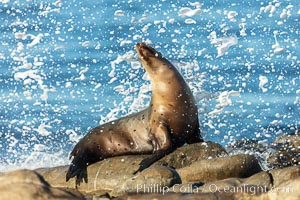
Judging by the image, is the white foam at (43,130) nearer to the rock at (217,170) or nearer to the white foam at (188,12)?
the rock at (217,170)

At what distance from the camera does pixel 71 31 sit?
21.7 metres

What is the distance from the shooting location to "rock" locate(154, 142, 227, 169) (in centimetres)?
1220

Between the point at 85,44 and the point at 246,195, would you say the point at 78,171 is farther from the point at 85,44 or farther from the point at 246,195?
the point at 85,44

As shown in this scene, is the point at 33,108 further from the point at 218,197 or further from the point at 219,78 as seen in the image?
the point at 218,197

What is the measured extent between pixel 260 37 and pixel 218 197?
11979 millimetres

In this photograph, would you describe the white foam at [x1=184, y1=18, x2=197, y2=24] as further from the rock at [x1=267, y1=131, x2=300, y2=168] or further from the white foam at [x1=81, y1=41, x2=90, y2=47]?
the rock at [x1=267, y1=131, x2=300, y2=168]

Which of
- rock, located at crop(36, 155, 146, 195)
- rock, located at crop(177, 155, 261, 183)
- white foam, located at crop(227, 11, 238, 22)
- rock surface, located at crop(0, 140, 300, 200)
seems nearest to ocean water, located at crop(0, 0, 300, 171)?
white foam, located at crop(227, 11, 238, 22)

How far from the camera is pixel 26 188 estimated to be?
709cm

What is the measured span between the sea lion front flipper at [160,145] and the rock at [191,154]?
93 mm

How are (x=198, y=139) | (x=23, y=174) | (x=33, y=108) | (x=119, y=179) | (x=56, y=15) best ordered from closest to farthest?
(x=23, y=174) < (x=119, y=179) < (x=198, y=139) < (x=33, y=108) < (x=56, y=15)

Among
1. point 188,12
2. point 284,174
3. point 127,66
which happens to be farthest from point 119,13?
point 284,174

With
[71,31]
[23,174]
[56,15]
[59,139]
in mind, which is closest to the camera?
[23,174]

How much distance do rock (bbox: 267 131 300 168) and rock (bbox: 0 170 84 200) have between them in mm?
5886

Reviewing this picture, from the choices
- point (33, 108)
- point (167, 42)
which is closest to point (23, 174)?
point (33, 108)
